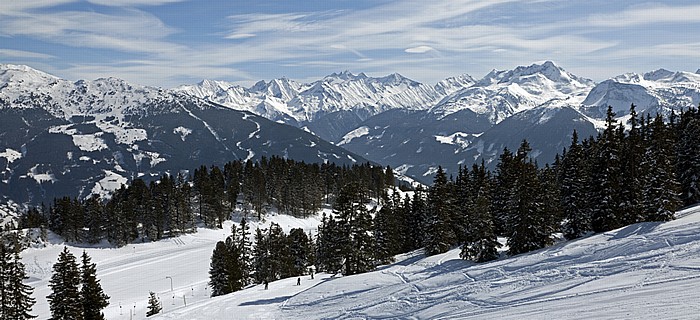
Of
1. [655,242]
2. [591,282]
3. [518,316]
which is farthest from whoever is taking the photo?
[655,242]

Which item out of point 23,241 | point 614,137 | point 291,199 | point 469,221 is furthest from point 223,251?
point 291,199

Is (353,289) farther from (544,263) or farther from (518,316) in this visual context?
(518,316)

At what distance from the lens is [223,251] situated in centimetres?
6328

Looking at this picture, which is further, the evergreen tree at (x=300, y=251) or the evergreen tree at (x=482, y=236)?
the evergreen tree at (x=300, y=251)

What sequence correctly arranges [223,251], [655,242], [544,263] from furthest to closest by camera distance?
[223,251] < [544,263] < [655,242]

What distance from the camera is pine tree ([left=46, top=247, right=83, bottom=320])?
45.6m

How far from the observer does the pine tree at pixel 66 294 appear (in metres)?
45.6

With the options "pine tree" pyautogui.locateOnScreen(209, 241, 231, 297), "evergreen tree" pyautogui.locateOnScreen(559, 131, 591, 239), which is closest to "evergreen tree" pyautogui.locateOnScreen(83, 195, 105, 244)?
"pine tree" pyautogui.locateOnScreen(209, 241, 231, 297)

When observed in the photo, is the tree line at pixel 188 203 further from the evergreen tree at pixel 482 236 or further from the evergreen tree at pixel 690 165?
the evergreen tree at pixel 690 165

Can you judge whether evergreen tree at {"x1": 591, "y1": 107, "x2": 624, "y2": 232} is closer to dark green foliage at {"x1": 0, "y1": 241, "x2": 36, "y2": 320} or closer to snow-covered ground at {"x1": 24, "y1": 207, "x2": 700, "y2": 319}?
snow-covered ground at {"x1": 24, "y1": 207, "x2": 700, "y2": 319}

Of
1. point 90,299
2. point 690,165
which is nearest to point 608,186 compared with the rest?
point 690,165

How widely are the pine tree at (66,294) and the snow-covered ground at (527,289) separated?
1107 centimetres

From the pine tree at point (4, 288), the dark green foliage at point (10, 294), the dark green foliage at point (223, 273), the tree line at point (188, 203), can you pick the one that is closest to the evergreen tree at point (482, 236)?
the dark green foliage at point (223, 273)

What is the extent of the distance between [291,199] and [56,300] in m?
85.1
